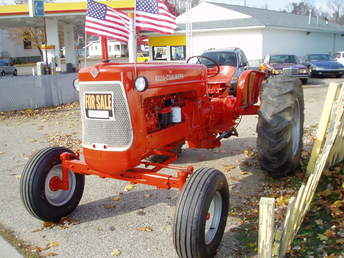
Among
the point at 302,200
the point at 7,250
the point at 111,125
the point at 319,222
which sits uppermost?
the point at 111,125

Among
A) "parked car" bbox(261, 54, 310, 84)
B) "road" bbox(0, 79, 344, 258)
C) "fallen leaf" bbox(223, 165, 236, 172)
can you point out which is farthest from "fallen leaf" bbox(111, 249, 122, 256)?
"parked car" bbox(261, 54, 310, 84)

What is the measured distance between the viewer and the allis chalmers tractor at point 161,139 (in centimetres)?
353

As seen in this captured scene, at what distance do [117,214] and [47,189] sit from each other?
0.84 metres

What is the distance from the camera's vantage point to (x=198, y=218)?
329 cm

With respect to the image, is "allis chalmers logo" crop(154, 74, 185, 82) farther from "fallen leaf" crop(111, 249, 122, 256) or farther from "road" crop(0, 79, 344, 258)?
"fallen leaf" crop(111, 249, 122, 256)

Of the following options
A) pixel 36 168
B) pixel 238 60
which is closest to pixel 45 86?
pixel 238 60

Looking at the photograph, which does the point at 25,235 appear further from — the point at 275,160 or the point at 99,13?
the point at 275,160

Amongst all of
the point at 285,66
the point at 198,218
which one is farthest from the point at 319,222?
the point at 285,66

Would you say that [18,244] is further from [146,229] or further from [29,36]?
[29,36]

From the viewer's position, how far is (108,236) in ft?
13.5

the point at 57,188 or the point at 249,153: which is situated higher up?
the point at 57,188

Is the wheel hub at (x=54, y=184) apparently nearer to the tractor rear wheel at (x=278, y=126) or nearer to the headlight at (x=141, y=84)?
the headlight at (x=141, y=84)

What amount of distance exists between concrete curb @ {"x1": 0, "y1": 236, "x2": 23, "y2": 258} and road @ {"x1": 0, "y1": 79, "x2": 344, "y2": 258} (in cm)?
18

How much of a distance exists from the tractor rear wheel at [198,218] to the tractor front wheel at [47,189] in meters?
1.67
